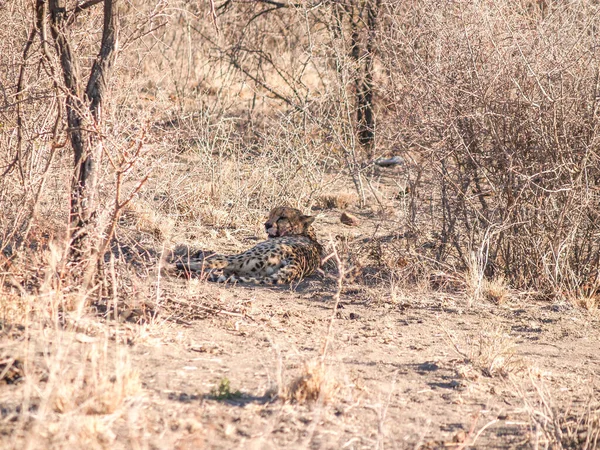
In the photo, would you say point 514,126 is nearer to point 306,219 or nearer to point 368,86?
point 306,219

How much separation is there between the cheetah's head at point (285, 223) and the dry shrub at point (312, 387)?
3.53m

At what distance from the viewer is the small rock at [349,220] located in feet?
27.3

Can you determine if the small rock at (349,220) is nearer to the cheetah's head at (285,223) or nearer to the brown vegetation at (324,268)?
the brown vegetation at (324,268)

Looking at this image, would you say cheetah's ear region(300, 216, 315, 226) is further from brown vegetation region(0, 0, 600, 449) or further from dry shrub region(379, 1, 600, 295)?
dry shrub region(379, 1, 600, 295)

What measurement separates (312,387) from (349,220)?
15.8 feet

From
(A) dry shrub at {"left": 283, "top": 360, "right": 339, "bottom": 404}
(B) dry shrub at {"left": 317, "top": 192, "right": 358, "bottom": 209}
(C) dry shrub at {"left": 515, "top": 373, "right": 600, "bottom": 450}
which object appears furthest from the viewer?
(B) dry shrub at {"left": 317, "top": 192, "right": 358, "bottom": 209}

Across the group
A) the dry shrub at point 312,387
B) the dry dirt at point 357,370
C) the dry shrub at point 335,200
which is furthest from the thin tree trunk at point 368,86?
the dry shrub at point 312,387

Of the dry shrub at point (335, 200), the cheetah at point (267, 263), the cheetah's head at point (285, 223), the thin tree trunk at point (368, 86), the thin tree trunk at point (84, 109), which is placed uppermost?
the thin tree trunk at point (368, 86)

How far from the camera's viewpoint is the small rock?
27.3ft

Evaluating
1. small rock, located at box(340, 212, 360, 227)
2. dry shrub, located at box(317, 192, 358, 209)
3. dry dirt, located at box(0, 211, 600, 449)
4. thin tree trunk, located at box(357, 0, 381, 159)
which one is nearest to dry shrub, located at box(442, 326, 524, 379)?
dry dirt, located at box(0, 211, 600, 449)

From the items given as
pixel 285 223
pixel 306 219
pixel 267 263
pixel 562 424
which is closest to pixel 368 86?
pixel 306 219

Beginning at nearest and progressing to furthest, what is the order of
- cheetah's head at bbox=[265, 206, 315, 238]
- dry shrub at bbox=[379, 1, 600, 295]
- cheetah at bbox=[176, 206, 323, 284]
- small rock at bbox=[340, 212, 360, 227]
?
dry shrub at bbox=[379, 1, 600, 295] < cheetah at bbox=[176, 206, 323, 284] < cheetah's head at bbox=[265, 206, 315, 238] < small rock at bbox=[340, 212, 360, 227]

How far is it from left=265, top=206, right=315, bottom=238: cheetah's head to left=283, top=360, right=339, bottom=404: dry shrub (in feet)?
11.6

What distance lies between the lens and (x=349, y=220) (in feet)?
27.4
